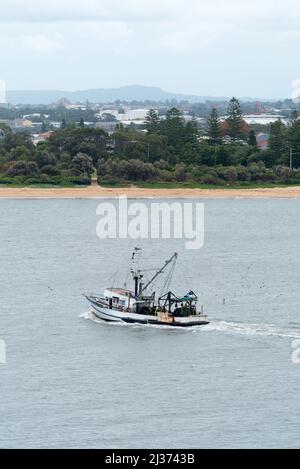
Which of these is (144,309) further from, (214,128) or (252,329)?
(214,128)

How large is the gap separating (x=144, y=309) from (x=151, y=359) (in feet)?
20.7

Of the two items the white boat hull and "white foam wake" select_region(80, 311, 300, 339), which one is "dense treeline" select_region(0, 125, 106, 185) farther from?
"white foam wake" select_region(80, 311, 300, 339)

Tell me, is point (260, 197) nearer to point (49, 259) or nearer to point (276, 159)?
point (276, 159)

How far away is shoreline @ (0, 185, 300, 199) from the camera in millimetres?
98875

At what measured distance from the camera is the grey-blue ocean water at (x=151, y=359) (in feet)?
107

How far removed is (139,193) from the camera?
9969 cm

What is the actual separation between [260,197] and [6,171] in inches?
822

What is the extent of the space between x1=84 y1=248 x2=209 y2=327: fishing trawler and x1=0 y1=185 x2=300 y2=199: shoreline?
50345 mm

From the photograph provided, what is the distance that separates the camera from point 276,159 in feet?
362

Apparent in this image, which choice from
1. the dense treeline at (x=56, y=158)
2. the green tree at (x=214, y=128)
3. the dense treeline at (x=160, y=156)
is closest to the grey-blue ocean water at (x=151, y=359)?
the dense treeline at (x=56, y=158)

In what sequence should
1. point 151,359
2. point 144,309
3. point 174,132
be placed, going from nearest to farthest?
point 151,359 → point 144,309 → point 174,132

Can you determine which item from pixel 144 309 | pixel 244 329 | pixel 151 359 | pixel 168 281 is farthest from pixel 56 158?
pixel 151 359
